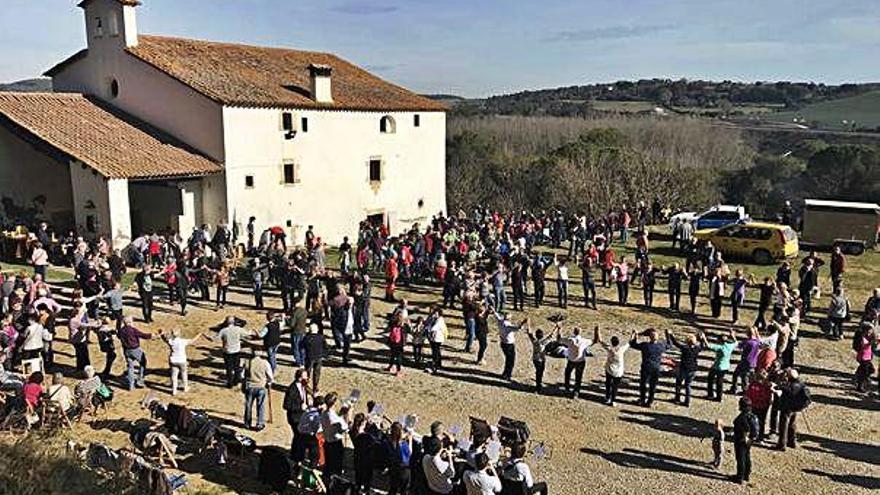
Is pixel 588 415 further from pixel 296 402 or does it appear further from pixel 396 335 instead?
pixel 296 402

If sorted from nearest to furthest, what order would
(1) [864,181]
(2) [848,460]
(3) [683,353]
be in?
(2) [848,460] → (3) [683,353] → (1) [864,181]

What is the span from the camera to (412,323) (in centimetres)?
1609

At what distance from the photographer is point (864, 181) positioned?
41500 mm

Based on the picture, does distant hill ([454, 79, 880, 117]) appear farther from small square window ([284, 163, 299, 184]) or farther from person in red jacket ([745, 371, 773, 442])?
person in red jacket ([745, 371, 773, 442])

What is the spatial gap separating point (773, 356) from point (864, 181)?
35.0m

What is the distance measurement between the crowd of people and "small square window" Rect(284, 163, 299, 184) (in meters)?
4.50

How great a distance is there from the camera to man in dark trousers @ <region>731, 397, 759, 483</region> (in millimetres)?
9742

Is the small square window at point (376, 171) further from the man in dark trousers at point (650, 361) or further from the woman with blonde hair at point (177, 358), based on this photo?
the man in dark trousers at point (650, 361)

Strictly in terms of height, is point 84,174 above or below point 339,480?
above

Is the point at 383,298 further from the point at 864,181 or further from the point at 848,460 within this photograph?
the point at 864,181

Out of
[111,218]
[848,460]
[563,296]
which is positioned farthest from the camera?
[111,218]

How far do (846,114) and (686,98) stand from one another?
81583 millimetres

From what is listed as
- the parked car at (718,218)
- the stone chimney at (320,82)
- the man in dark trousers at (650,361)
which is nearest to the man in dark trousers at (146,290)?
the man in dark trousers at (650,361)

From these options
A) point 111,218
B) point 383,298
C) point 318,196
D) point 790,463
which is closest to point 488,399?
point 790,463
